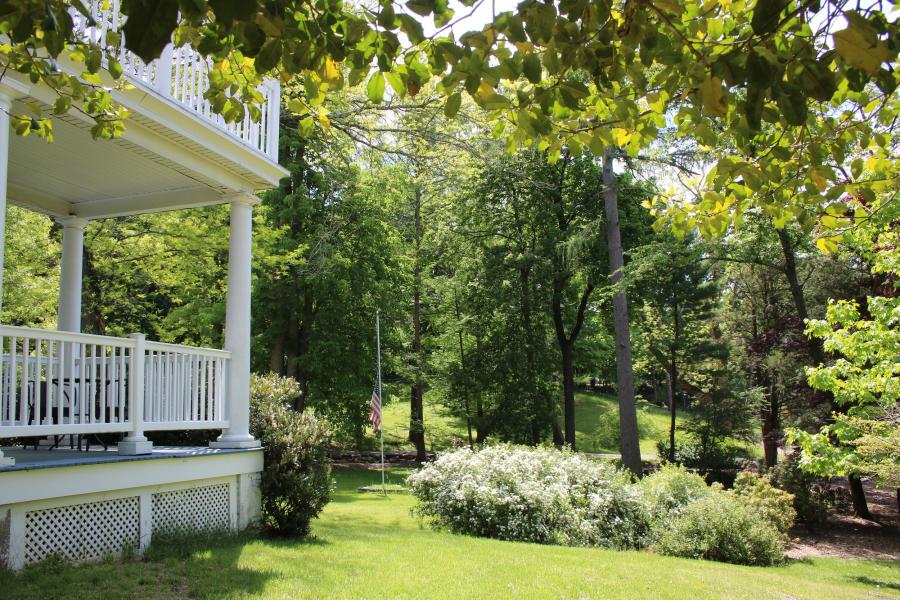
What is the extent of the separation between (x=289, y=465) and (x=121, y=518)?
6.76ft

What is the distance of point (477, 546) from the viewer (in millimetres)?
9039

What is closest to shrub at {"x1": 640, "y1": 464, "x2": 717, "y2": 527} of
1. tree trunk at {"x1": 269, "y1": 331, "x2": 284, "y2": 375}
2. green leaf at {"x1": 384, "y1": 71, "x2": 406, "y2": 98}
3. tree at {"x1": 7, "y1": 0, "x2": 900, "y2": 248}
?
tree at {"x1": 7, "y1": 0, "x2": 900, "y2": 248}

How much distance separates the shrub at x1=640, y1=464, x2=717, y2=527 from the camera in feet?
40.9

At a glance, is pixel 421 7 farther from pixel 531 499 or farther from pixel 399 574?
pixel 531 499

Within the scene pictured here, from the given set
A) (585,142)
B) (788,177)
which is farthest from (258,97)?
(788,177)

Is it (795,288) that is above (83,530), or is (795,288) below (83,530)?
above

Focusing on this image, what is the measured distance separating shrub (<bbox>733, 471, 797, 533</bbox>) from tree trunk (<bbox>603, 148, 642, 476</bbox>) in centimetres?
377

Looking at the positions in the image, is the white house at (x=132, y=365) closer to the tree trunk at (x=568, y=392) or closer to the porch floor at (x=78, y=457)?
the porch floor at (x=78, y=457)

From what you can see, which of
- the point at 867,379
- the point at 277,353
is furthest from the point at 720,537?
the point at 277,353

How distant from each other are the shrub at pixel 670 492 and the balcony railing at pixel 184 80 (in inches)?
350

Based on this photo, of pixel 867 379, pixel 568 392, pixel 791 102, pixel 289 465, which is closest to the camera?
pixel 791 102

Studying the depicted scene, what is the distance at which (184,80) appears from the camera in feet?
24.1

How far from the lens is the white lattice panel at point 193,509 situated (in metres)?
7.08

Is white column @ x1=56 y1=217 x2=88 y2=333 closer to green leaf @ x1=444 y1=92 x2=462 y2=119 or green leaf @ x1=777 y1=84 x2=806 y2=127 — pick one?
green leaf @ x1=444 y1=92 x2=462 y2=119
